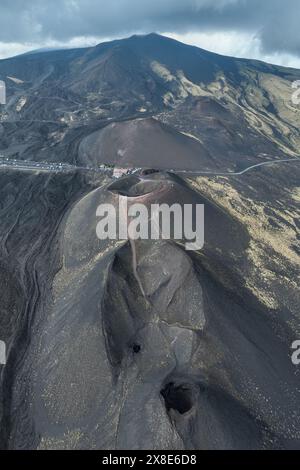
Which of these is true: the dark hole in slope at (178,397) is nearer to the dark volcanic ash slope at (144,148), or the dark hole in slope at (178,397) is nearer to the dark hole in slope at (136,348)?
the dark hole in slope at (136,348)

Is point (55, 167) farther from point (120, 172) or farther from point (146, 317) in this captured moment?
point (146, 317)

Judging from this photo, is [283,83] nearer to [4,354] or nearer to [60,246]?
[60,246]

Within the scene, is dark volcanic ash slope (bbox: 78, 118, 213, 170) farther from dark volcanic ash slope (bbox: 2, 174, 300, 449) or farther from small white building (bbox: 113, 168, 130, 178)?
dark volcanic ash slope (bbox: 2, 174, 300, 449)

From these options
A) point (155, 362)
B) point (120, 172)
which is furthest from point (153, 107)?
point (155, 362)

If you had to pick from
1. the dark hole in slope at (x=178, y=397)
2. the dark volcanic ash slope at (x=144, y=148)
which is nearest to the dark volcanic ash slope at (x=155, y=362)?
the dark hole in slope at (x=178, y=397)

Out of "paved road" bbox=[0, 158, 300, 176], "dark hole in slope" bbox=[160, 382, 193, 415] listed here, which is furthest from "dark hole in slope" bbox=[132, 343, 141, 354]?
"paved road" bbox=[0, 158, 300, 176]

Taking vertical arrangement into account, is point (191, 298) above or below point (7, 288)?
above

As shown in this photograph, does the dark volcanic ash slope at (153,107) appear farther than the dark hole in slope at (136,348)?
Yes

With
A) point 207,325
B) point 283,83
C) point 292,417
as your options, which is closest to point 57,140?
point 207,325
